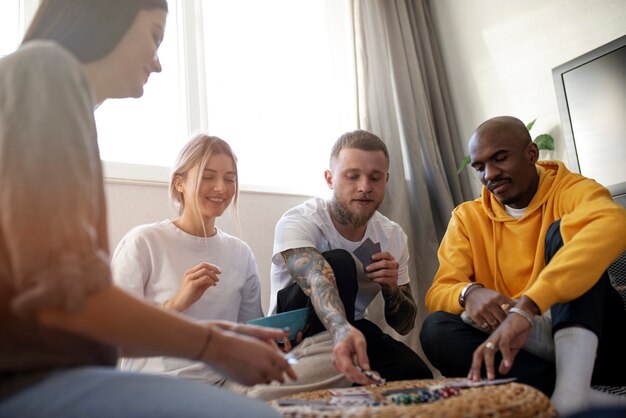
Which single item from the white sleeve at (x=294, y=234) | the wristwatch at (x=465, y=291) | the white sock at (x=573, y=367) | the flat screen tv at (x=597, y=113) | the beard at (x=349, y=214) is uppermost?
the flat screen tv at (x=597, y=113)

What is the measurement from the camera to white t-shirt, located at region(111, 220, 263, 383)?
1.36 m

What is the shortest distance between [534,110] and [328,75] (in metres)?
1.06

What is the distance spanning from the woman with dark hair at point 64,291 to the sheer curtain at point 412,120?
6.61ft

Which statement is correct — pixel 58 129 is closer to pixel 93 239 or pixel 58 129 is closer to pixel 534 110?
pixel 93 239

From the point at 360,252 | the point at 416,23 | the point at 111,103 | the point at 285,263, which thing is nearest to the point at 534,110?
the point at 416,23

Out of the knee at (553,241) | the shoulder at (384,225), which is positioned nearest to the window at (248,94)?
the shoulder at (384,225)

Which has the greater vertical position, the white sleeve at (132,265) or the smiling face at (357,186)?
the smiling face at (357,186)

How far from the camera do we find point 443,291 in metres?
1.50

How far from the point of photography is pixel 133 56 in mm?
704

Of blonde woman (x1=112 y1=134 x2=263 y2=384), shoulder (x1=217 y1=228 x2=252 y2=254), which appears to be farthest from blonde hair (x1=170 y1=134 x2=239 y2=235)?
shoulder (x1=217 y1=228 x2=252 y2=254)

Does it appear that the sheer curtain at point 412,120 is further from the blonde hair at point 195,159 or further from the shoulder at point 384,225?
the blonde hair at point 195,159

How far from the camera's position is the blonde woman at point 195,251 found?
144 cm

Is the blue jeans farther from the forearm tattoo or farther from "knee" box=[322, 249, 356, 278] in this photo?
the forearm tattoo

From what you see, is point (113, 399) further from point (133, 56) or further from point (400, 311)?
point (400, 311)
